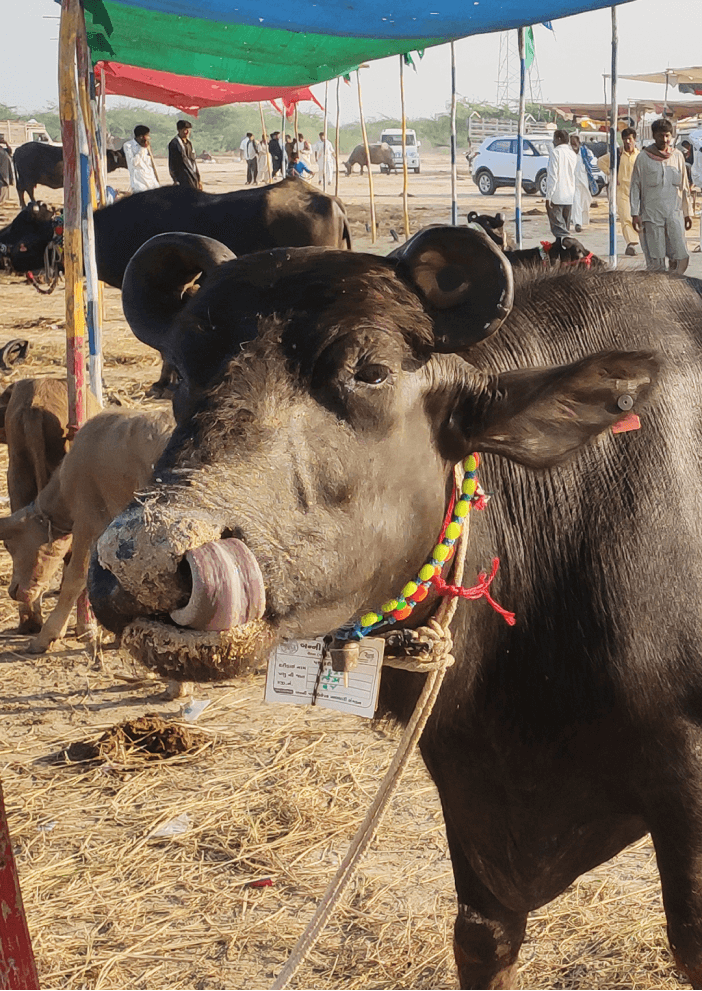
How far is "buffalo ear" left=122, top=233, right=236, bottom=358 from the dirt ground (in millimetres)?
1111

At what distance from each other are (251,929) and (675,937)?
168 centimetres

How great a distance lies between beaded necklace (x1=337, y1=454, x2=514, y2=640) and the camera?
2.06m

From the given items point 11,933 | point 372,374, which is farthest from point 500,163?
point 11,933

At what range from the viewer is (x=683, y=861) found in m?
2.20

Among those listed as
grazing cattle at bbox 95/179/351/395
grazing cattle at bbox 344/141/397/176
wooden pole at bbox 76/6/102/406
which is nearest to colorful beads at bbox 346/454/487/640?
wooden pole at bbox 76/6/102/406

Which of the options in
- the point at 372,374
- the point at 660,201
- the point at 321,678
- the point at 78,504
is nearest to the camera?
the point at 372,374

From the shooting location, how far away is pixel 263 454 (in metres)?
1.79

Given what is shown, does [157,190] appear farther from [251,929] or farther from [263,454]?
[263,454]

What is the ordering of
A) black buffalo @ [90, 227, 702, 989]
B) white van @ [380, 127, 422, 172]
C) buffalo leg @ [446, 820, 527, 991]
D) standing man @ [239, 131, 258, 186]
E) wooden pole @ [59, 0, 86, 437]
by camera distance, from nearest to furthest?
black buffalo @ [90, 227, 702, 989], buffalo leg @ [446, 820, 527, 991], wooden pole @ [59, 0, 86, 437], standing man @ [239, 131, 258, 186], white van @ [380, 127, 422, 172]

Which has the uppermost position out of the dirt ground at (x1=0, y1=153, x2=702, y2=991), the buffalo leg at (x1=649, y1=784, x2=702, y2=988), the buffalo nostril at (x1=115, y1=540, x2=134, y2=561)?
the buffalo nostril at (x1=115, y1=540, x2=134, y2=561)

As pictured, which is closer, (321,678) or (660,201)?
(321,678)

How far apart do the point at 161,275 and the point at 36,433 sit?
408 centimetres

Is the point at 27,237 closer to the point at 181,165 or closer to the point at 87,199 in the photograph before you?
the point at 181,165

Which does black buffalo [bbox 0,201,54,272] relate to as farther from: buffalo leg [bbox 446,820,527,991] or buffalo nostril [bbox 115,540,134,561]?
buffalo nostril [bbox 115,540,134,561]
